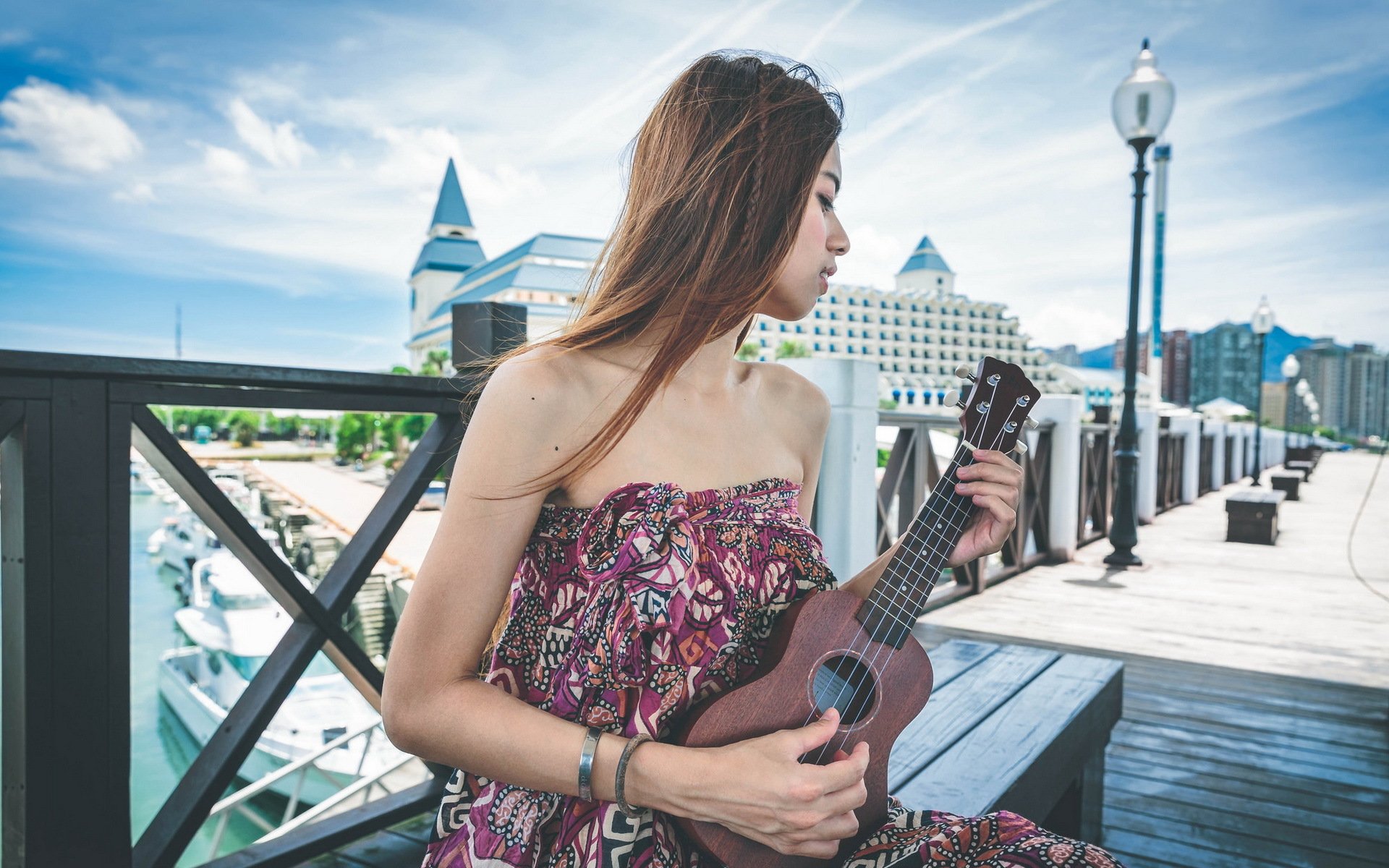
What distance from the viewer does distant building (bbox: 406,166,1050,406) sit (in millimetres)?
100000

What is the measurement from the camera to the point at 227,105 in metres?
125

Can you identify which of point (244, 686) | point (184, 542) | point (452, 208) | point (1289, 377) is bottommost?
point (184, 542)

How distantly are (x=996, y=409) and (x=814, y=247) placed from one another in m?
A: 0.37

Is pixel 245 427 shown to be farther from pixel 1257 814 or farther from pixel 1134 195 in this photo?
Result: pixel 1257 814

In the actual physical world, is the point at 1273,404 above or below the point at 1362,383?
above

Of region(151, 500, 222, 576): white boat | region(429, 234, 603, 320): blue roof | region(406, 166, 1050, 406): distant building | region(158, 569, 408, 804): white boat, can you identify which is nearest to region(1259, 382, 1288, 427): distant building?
region(406, 166, 1050, 406): distant building

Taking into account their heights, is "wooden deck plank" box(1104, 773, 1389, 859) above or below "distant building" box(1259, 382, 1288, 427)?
below

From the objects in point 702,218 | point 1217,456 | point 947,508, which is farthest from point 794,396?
point 1217,456

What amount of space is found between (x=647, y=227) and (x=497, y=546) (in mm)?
394

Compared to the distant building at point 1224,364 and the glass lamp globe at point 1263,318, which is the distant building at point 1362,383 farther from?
the distant building at point 1224,364

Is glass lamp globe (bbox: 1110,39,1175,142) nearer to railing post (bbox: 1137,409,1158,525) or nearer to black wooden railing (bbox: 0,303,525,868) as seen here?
railing post (bbox: 1137,409,1158,525)

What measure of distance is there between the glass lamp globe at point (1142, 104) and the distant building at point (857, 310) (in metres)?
84.3

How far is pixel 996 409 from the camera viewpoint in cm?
120

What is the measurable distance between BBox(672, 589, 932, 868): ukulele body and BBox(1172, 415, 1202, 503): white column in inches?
440
